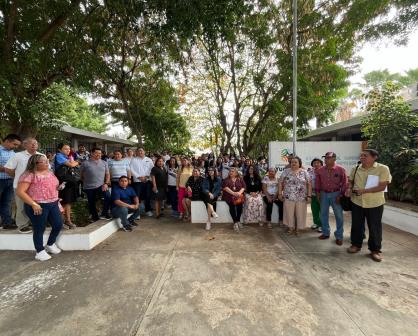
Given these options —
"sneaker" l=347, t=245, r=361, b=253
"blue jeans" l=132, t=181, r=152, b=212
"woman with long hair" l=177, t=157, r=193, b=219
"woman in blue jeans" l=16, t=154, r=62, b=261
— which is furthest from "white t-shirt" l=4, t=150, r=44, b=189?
"sneaker" l=347, t=245, r=361, b=253

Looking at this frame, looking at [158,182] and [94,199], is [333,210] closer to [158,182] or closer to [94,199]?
[158,182]

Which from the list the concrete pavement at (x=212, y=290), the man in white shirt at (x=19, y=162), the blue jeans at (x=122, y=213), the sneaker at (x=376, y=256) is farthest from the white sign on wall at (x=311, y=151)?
the man in white shirt at (x=19, y=162)

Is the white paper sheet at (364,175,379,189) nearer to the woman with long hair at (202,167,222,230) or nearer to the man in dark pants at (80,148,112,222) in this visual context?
the woman with long hair at (202,167,222,230)

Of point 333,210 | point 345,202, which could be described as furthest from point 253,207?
point 345,202

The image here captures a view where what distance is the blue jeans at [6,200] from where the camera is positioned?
429 cm

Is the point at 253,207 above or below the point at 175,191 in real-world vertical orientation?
below

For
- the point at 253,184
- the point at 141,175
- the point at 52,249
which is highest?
the point at 141,175

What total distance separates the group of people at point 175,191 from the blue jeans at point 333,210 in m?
0.02

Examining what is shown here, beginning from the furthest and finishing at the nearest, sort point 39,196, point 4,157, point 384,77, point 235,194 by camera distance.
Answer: point 384,77, point 235,194, point 4,157, point 39,196

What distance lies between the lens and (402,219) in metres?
5.40

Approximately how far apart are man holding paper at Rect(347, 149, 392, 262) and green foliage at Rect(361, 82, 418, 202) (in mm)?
3102

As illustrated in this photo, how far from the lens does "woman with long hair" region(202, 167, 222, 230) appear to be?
217 inches

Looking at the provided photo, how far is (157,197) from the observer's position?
6273mm

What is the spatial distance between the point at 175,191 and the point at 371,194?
4.39 metres
